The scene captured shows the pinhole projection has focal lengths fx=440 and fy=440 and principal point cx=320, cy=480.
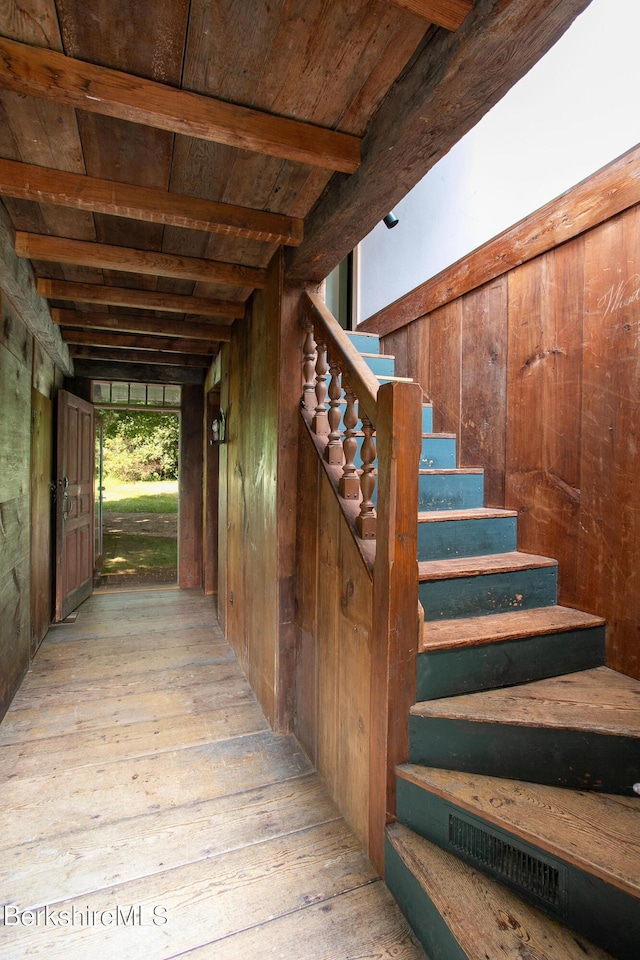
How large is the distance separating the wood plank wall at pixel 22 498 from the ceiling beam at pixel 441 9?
222 centimetres

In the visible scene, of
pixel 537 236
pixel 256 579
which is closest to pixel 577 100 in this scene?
pixel 537 236

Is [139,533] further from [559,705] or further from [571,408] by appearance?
[559,705]

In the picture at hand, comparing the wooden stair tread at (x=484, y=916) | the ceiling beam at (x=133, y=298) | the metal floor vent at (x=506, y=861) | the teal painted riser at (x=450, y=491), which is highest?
the ceiling beam at (x=133, y=298)

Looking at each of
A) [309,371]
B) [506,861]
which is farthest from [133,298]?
[506,861]

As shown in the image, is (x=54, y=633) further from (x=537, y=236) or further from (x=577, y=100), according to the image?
(x=577, y=100)

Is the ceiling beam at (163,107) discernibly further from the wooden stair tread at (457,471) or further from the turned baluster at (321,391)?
the wooden stair tread at (457,471)

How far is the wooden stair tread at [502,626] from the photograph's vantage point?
55.7 inches

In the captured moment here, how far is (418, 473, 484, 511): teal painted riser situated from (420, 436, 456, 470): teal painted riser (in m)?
0.19

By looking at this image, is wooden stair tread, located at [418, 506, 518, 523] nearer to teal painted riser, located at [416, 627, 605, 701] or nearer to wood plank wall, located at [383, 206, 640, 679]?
wood plank wall, located at [383, 206, 640, 679]

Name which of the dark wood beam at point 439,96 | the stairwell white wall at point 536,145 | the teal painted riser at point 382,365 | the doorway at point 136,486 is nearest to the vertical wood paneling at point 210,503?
the doorway at point 136,486

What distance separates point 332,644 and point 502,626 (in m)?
0.64

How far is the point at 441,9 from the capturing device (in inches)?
34.6

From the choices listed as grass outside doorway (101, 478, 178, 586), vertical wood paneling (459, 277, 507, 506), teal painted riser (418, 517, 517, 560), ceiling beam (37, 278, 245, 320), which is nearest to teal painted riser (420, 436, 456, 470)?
vertical wood paneling (459, 277, 507, 506)

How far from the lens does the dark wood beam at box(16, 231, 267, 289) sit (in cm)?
196
